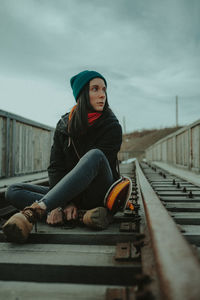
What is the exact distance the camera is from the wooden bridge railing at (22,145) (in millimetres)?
6934

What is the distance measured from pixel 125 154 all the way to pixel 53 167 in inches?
1371

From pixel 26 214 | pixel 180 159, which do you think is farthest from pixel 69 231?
pixel 180 159

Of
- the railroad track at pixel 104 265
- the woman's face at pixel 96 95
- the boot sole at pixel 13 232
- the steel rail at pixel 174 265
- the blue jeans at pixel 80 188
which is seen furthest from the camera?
the woman's face at pixel 96 95

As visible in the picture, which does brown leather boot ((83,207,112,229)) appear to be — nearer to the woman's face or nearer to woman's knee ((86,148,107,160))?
woman's knee ((86,148,107,160))

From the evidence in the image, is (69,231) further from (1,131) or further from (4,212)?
(1,131)

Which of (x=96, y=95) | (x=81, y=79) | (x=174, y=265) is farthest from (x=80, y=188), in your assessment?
(x=174, y=265)

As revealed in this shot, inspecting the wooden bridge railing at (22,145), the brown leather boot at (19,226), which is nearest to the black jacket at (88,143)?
the brown leather boot at (19,226)

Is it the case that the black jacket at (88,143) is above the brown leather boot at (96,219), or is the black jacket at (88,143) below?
above

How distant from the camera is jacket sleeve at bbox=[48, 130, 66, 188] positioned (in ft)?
7.88

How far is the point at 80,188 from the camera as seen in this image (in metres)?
1.99

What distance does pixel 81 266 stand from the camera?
4.39 ft

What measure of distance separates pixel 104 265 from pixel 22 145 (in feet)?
23.6

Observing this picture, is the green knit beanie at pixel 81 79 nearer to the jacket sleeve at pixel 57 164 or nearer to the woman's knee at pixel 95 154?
the jacket sleeve at pixel 57 164

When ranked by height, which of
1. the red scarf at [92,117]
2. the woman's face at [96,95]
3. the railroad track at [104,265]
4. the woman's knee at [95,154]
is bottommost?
the railroad track at [104,265]
